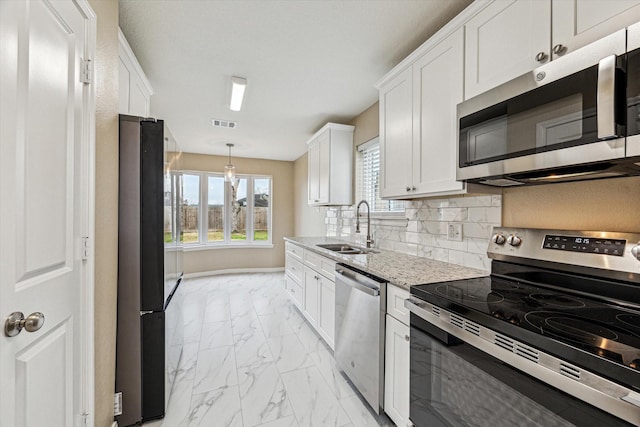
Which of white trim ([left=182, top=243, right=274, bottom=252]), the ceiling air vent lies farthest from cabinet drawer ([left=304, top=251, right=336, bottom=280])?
white trim ([left=182, top=243, right=274, bottom=252])

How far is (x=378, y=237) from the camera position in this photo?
9.61 ft

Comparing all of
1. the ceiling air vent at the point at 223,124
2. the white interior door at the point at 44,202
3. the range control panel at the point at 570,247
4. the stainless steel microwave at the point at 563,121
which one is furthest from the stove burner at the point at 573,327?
→ the ceiling air vent at the point at 223,124

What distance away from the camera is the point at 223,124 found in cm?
374

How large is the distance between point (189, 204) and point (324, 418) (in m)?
4.79

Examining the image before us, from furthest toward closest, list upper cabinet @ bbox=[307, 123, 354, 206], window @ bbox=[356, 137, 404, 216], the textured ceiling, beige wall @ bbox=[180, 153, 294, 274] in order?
beige wall @ bbox=[180, 153, 294, 274]
upper cabinet @ bbox=[307, 123, 354, 206]
window @ bbox=[356, 137, 404, 216]
the textured ceiling

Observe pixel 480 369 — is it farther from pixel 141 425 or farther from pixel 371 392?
pixel 141 425

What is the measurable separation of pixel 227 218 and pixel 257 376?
4081 millimetres

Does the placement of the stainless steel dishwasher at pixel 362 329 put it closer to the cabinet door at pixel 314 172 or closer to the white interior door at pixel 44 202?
the white interior door at pixel 44 202

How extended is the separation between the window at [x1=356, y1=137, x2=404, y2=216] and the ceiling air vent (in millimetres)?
1777

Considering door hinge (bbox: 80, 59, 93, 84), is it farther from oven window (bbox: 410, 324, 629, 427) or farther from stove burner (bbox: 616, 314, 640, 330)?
stove burner (bbox: 616, 314, 640, 330)

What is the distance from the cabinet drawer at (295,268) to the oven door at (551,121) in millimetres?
2218

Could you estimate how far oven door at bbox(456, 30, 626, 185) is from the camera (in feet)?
2.91

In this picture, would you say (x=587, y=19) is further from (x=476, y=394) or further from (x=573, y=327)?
(x=476, y=394)

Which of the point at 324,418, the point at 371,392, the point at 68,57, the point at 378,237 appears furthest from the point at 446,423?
the point at 68,57
